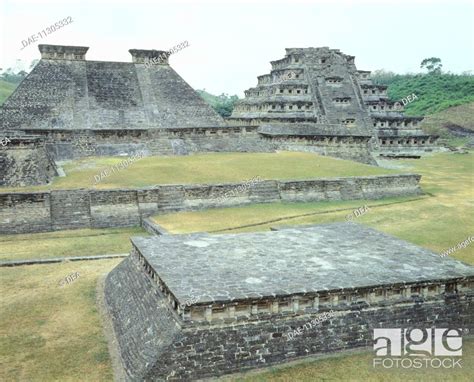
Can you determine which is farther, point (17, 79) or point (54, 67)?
point (17, 79)

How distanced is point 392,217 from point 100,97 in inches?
665

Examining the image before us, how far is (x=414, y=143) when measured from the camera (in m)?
33.7

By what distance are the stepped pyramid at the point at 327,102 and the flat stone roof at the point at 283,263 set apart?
73.8ft

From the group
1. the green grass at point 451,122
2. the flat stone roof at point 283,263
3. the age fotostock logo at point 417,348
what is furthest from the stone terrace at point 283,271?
the green grass at point 451,122

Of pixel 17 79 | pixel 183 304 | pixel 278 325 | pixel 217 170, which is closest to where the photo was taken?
pixel 183 304

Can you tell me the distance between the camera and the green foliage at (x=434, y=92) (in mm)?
52719

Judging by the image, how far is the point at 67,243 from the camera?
12.8m

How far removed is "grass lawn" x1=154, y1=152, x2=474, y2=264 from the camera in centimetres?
1285

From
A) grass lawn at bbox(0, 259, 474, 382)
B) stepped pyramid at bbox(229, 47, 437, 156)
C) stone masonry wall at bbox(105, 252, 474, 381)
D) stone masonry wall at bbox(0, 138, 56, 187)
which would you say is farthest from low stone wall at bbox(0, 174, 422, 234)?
stepped pyramid at bbox(229, 47, 437, 156)

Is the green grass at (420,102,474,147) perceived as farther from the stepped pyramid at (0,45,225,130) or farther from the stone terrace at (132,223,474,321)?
the stone terrace at (132,223,474,321)

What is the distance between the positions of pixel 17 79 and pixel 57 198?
77794 mm

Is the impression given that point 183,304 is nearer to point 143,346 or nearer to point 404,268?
point 143,346

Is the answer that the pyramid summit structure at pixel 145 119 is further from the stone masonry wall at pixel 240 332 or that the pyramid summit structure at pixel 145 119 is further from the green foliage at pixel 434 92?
the green foliage at pixel 434 92

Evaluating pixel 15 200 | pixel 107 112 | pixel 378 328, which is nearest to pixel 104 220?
pixel 15 200
